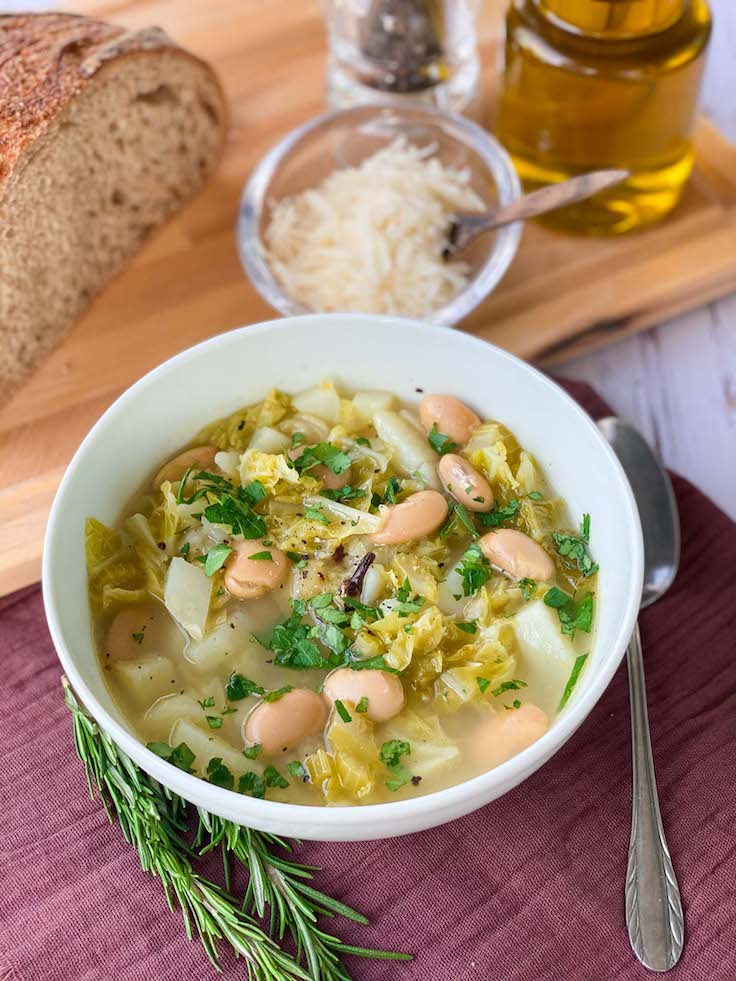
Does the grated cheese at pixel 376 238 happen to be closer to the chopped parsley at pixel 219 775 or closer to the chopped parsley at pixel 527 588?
the chopped parsley at pixel 527 588

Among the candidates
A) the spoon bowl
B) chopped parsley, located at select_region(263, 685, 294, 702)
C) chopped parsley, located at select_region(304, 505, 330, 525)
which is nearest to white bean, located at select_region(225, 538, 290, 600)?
chopped parsley, located at select_region(304, 505, 330, 525)

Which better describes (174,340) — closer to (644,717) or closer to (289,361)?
(289,361)

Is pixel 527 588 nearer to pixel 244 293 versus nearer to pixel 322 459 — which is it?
pixel 322 459

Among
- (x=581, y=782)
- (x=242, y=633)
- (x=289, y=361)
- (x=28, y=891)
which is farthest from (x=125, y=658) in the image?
(x=581, y=782)

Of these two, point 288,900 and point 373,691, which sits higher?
point 373,691

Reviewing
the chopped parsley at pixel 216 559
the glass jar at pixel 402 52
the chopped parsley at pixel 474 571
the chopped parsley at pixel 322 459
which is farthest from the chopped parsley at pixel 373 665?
the glass jar at pixel 402 52

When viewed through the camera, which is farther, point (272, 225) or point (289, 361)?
point (272, 225)

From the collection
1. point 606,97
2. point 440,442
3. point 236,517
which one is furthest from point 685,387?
point 236,517
